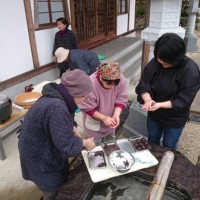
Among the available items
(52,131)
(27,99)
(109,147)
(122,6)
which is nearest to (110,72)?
(109,147)

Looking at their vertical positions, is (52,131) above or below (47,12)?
below

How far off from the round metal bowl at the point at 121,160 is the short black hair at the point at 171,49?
999 millimetres

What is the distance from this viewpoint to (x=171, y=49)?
1.98 metres

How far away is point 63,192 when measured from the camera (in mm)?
1939

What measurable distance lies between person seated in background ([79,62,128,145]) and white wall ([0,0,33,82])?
3.11 m

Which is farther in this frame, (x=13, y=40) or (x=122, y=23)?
(x=122, y=23)

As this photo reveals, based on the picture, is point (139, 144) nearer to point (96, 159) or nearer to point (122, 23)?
point (96, 159)

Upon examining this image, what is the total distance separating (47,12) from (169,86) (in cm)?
479

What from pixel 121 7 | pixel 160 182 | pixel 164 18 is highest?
pixel 121 7

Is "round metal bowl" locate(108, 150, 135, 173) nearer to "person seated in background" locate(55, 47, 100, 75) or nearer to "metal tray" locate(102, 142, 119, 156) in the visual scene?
"metal tray" locate(102, 142, 119, 156)

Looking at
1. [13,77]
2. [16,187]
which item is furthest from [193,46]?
[16,187]

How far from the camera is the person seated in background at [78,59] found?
418 cm

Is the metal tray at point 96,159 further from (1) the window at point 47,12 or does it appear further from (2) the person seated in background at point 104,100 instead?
(1) the window at point 47,12

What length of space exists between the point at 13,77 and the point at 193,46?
30.0ft
